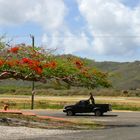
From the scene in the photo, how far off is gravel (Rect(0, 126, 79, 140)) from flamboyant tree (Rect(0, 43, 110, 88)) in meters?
4.93

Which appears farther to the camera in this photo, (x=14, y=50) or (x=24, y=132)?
(x=14, y=50)

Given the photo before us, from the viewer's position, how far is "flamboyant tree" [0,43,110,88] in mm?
29469

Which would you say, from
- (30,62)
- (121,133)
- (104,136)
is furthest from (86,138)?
(30,62)

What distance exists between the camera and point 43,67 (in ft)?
96.2

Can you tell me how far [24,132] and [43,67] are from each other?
247 inches

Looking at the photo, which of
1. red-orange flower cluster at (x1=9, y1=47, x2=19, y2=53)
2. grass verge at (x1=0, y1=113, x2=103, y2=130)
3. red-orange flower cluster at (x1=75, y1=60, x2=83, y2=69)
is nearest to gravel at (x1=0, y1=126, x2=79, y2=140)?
grass verge at (x1=0, y1=113, x2=103, y2=130)

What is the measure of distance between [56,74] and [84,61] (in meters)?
2.45

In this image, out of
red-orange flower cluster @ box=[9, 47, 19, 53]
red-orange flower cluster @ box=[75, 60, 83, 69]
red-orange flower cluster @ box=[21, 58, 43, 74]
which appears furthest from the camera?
red-orange flower cluster @ box=[75, 60, 83, 69]

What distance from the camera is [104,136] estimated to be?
887 inches

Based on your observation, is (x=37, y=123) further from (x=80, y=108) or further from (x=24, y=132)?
(x=80, y=108)

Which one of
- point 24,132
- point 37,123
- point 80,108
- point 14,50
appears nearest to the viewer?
point 24,132

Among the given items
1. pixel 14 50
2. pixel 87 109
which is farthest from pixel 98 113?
pixel 14 50

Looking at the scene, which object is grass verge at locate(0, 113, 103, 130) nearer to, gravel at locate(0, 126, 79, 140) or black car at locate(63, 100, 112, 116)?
gravel at locate(0, 126, 79, 140)

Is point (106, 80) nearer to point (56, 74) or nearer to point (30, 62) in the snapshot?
point (56, 74)
